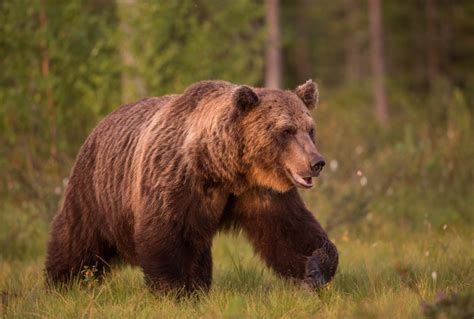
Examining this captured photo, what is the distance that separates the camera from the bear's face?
5.09 m

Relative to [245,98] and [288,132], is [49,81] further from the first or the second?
[288,132]

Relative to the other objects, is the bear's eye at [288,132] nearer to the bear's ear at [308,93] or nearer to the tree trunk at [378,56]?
the bear's ear at [308,93]

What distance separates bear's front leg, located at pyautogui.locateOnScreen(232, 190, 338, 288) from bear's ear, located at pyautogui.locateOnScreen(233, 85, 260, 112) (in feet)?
2.08

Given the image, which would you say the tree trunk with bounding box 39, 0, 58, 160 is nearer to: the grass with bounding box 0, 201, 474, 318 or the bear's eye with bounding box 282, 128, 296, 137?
the grass with bounding box 0, 201, 474, 318

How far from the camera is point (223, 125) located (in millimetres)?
5312

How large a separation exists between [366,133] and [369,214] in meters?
6.04

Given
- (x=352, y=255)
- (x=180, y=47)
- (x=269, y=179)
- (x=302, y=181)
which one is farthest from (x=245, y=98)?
(x=180, y=47)

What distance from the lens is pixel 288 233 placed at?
216 inches

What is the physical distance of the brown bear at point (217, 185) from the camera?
17.1ft

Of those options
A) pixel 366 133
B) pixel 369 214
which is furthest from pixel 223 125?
pixel 366 133

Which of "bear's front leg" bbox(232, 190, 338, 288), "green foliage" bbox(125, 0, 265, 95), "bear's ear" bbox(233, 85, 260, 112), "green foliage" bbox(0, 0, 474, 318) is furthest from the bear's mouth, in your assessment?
"green foliage" bbox(125, 0, 265, 95)

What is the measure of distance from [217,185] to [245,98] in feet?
2.16

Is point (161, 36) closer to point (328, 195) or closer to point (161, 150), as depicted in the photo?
point (328, 195)

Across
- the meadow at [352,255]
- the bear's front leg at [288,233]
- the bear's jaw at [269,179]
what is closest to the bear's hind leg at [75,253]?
the meadow at [352,255]
